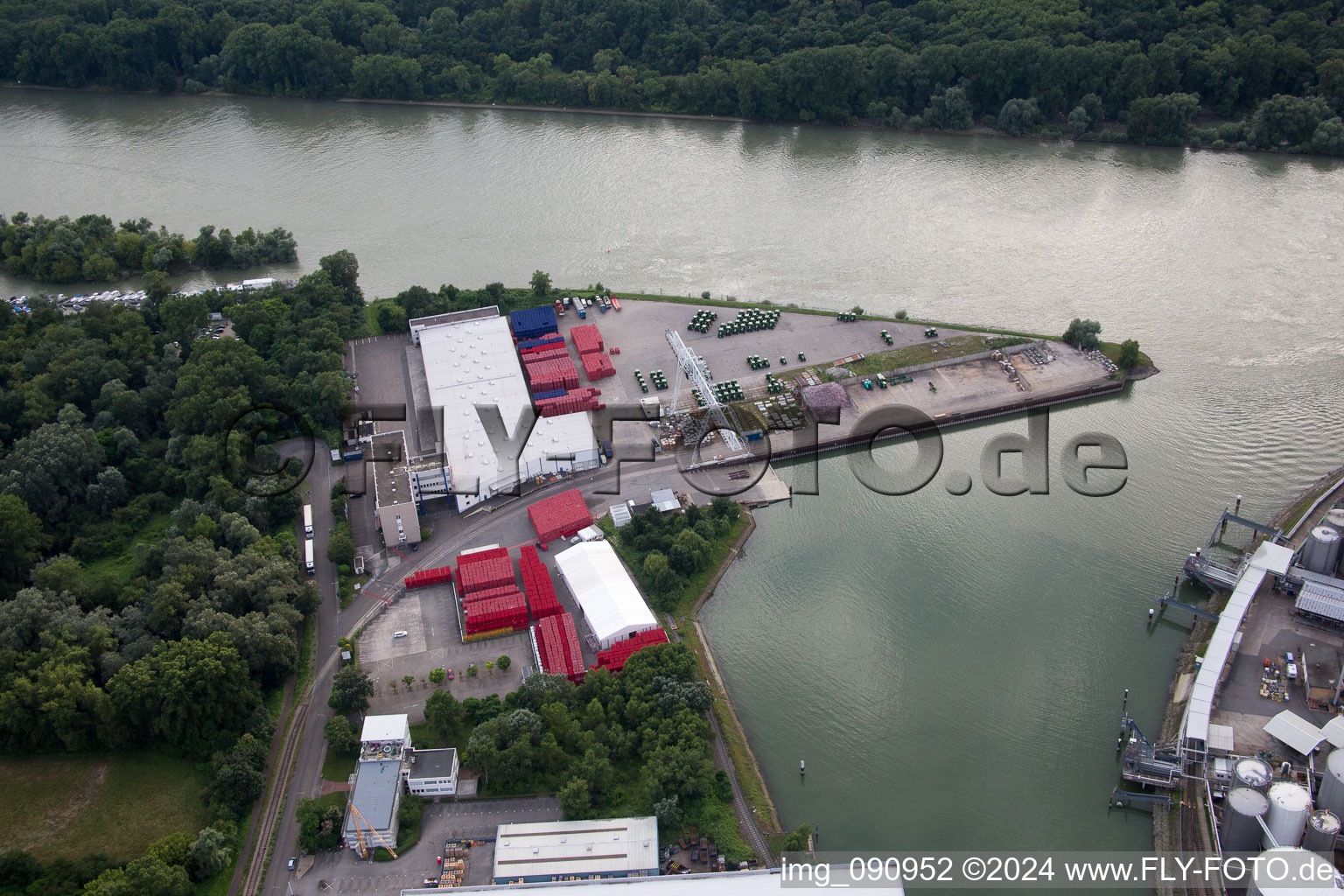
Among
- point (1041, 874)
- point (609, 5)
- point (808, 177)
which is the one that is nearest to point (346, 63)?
point (609, 5)

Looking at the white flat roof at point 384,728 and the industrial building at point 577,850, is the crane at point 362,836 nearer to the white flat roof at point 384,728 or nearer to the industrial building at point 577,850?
the white flat roof at point 384,728

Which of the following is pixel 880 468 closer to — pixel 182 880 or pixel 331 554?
pixel 331 554

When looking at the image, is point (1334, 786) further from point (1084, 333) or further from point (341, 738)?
point (341, 738)

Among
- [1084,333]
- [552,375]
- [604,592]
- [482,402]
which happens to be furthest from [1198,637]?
[482,402]

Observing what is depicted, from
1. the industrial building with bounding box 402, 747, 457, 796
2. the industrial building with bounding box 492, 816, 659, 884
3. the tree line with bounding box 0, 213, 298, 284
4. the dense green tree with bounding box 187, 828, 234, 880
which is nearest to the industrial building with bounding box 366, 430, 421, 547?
the industrial building with bounding box 402, 747, 457, 796

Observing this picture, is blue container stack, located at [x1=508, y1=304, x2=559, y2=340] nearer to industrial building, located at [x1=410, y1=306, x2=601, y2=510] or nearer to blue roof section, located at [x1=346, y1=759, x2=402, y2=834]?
industrial building, located at [x1=410, y1=306, x2=601, y2=510]

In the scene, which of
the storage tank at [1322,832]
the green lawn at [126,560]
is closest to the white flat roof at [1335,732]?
the storage tank at [1322,832]
